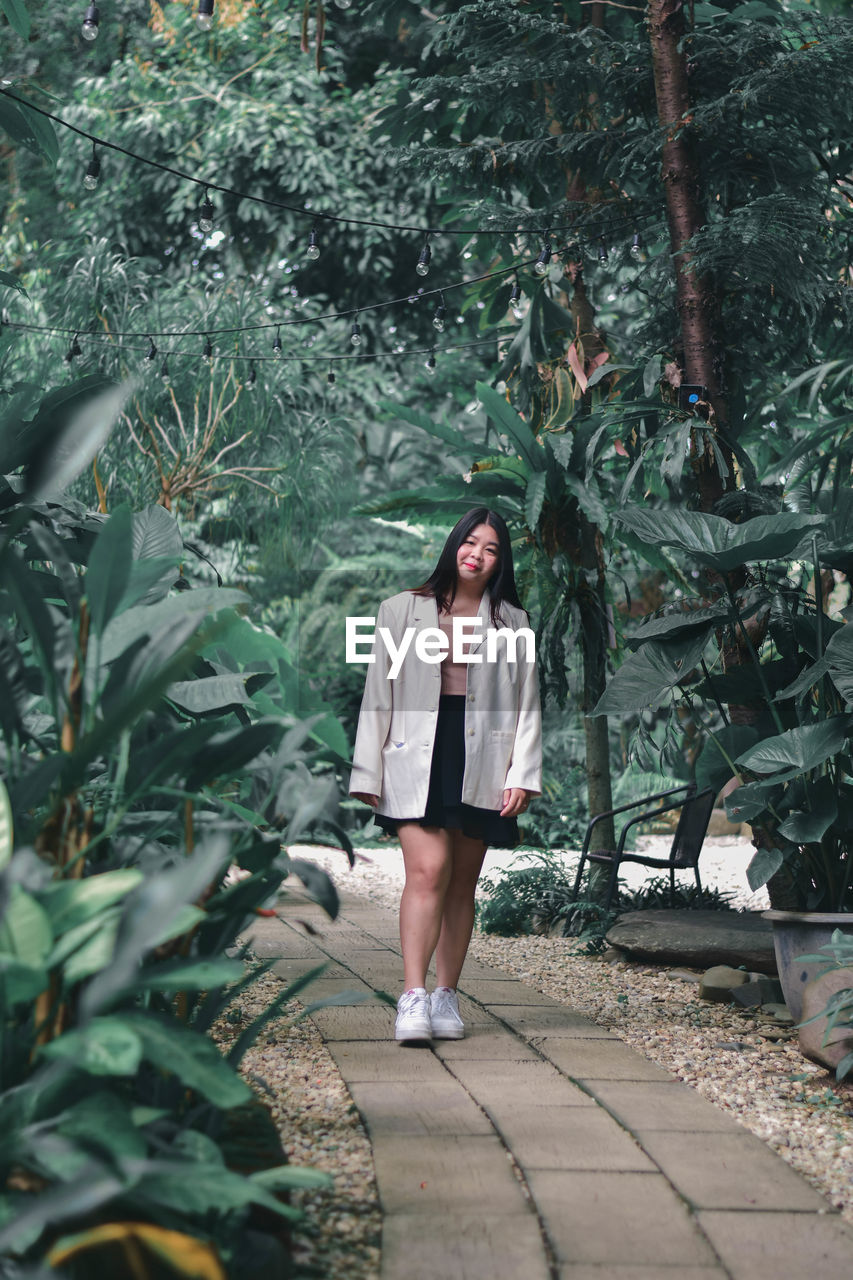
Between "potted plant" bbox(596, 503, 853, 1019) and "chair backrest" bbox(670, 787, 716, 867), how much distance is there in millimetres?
1230

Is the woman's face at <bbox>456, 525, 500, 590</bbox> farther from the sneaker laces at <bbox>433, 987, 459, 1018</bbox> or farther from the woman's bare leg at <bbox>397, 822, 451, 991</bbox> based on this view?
the sneaker laces at <bbox>433, 987, 459, 1018</bbox>

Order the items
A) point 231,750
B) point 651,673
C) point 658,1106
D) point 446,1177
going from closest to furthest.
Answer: point 231,750 → point 446,1177 → point 658,1106 → point 651,673

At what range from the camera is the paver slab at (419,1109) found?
6.89 ft

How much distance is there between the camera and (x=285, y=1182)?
1.41 metres

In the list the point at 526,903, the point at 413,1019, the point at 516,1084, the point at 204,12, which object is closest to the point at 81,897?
the point at 516,1084

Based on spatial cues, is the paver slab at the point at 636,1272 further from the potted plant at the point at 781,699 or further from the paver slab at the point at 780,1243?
the potted plant at the point at 781,699

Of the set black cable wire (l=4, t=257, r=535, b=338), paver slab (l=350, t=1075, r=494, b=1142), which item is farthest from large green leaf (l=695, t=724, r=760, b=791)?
black cable wire (l=4, t=257, r=535, b=338)

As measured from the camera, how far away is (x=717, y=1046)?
9.54 ft

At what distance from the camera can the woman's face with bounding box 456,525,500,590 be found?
3.07 meters

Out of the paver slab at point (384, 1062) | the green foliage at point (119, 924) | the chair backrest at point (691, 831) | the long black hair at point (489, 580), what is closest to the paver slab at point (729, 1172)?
the paver slab at point (384, 1062)

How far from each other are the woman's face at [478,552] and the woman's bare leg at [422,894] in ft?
2.22

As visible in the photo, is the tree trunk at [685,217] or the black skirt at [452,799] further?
the tree trunk at [685,217]

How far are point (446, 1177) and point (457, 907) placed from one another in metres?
1.17

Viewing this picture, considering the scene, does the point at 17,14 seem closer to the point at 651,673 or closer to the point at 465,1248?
the point at 651,673
